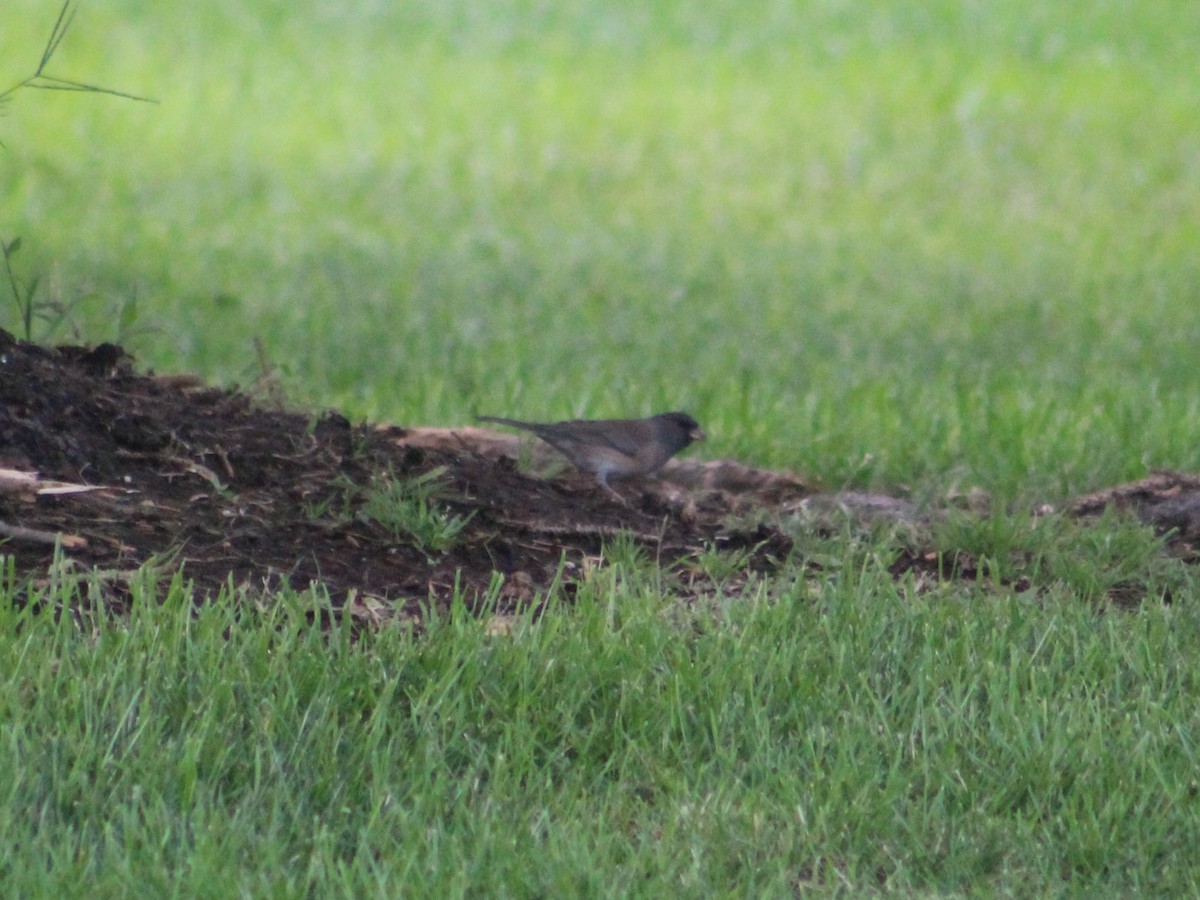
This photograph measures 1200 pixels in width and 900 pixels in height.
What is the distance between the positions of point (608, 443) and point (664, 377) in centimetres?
285

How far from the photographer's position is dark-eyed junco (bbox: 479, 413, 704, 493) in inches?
230

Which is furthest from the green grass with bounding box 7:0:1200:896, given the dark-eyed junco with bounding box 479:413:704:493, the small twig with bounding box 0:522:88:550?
the dark-eyed junco with bounding box 479:413:704:493

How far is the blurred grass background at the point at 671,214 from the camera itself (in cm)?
795

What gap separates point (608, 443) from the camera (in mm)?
5848

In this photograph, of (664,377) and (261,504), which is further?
(664,377)

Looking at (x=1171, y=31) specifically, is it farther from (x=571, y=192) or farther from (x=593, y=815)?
(x=593, y=815)

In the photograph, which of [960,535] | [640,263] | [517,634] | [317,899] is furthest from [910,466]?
[640,263]

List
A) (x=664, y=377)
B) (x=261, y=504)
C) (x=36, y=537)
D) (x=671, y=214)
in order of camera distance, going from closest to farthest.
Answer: (x=36, y=537) → (x=261, y=504) → (x=664, y=377) → (x=671, y=214)

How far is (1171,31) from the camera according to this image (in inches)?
830

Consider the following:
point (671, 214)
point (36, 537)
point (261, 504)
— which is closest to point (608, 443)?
point (261, 504)

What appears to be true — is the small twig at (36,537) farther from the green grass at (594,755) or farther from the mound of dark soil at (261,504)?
the green grass at (594,755)

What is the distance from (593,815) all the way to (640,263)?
892cm

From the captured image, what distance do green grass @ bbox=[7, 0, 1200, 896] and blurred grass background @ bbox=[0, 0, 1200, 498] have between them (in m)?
0.05

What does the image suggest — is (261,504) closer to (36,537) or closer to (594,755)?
(36,537)
